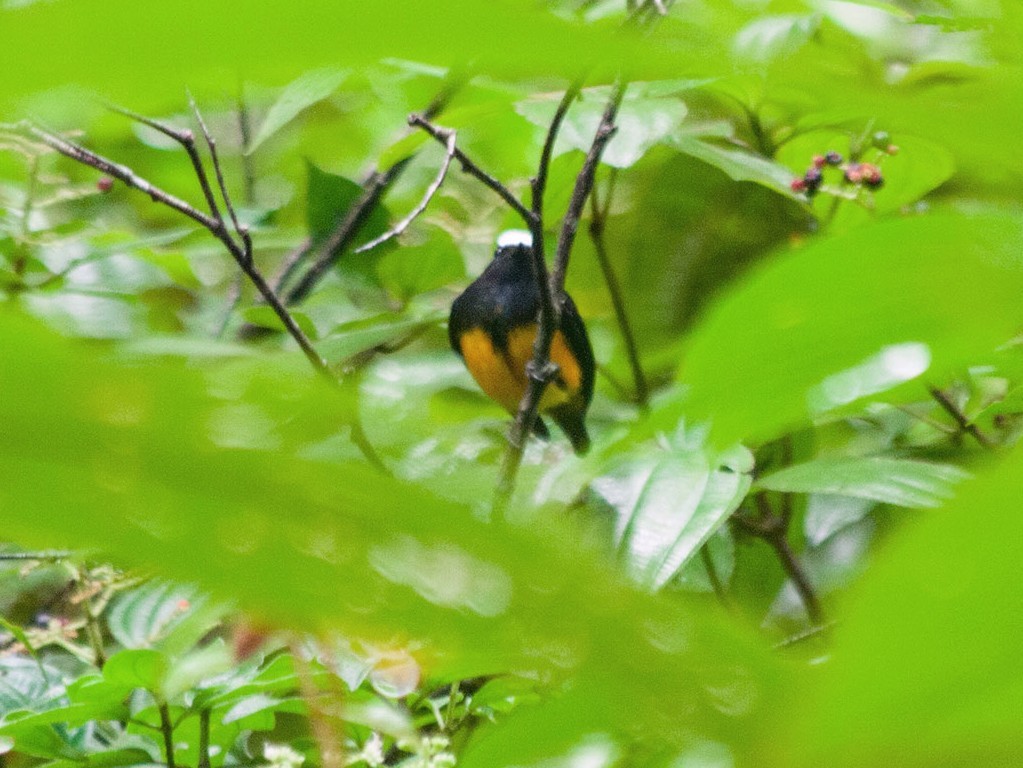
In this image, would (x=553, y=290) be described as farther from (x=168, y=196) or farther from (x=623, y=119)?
(x=168, y=196)

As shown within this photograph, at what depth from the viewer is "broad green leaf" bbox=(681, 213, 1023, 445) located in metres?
0.17

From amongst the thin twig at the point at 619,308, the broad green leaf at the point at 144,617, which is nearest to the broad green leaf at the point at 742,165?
the thin twig at the point at 619,308

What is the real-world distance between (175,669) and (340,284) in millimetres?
1002

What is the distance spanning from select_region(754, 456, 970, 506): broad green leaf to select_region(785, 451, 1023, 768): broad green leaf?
2.64 ft

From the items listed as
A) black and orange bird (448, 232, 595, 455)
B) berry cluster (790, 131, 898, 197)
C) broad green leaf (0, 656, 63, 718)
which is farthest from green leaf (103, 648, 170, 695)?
black and orange bird (448, 232, 595, 455)

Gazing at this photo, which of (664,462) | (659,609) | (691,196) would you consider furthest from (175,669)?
(691,196)

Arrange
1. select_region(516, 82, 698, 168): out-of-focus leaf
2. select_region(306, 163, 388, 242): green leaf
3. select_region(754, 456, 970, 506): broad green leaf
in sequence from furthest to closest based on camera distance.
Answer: select_region(306, 163, 388, 242): green leaf, select_region(516, 82, 698, 168): out-of-focus leaf, select_region(754, 456, 970, 506): broad green leaf

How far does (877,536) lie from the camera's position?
1292 millimetres

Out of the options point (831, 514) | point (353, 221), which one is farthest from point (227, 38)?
point (353, 221)

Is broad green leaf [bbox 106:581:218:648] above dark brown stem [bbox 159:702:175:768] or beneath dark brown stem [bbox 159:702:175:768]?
beneath

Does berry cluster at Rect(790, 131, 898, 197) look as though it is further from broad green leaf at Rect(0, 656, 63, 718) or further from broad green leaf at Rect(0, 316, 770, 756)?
broad green leaf at Rect(0, 316, 770, 756)

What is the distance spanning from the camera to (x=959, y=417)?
115cm

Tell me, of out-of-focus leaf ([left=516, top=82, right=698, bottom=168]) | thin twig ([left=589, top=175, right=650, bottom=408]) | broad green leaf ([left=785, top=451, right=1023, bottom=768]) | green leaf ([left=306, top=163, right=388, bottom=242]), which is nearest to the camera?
broad green leaf ([left=785, top=451, right=1023, bottom=768])

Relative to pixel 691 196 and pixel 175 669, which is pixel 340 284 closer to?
pixel 691 196
